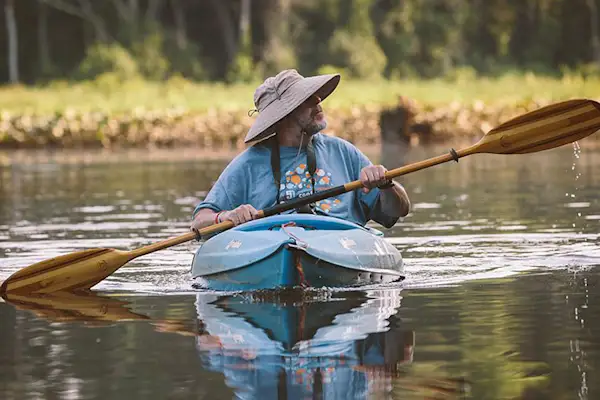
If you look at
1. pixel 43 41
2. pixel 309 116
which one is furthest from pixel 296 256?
pixel 43 41

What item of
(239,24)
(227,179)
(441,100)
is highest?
(239,24)

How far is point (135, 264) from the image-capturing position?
11.6 metres

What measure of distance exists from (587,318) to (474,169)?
1527 cm

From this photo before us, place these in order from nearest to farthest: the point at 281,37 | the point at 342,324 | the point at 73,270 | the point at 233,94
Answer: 1. the point at 342,324
2. the point at 73,270
3. the point at 233,94
4. the point at 281,37

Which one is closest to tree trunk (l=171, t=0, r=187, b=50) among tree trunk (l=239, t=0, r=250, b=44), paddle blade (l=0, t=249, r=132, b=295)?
tree trunk (l=239, t=0, r=250, b=44)

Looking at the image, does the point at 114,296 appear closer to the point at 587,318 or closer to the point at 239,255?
the point at 239,255

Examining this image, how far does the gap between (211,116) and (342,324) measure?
2489 cm

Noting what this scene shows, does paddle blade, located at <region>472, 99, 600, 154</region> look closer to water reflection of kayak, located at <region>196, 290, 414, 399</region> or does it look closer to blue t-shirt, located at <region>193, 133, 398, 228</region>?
blue t-shirt, located at <region>193, 133, 398, 228</region>

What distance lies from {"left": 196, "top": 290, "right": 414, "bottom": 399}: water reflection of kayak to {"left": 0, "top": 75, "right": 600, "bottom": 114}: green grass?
23.7 m

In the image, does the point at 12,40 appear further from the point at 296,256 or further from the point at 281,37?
the point at 296,256

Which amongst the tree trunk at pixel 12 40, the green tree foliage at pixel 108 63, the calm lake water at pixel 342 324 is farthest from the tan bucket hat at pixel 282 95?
the tree trunk at pixel 12 40

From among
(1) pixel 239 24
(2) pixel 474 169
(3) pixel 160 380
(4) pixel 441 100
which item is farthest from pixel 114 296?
(1) pixel 239 24

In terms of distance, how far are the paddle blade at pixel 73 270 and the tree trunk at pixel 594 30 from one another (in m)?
44.1

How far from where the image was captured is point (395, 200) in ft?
31.6
